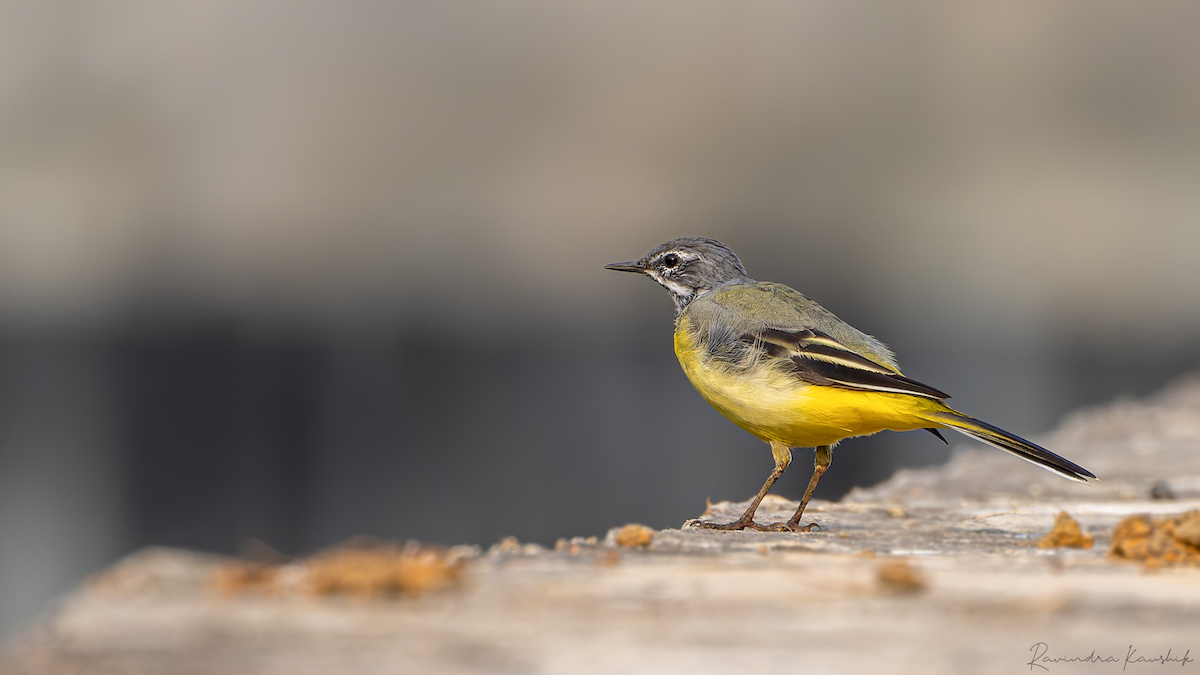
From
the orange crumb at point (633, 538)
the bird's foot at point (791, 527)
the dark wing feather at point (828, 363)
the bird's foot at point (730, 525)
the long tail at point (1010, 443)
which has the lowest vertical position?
the bird's foot at point (730, 525)

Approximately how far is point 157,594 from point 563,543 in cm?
149

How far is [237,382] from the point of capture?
12.2 metres

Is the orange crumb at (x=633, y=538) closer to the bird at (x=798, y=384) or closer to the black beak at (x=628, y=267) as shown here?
the bird at (x=798, y=384)

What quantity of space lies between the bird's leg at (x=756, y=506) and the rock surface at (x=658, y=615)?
81 cm

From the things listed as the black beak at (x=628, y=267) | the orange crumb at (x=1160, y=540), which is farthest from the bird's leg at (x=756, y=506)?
the black beak at (x=628, y=267)

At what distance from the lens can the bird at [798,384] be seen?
4.86 metres

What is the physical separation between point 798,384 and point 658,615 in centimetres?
240

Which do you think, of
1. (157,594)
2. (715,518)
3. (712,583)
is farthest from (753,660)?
(715,518)

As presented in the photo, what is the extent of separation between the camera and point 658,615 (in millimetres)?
2867

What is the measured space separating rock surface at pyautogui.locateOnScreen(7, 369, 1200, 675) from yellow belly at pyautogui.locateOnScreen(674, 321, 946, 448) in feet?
3.05

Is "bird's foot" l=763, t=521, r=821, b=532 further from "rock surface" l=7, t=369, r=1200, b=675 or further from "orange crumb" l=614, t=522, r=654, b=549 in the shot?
"orange crumb" l=614, t=522, r=654, b=549

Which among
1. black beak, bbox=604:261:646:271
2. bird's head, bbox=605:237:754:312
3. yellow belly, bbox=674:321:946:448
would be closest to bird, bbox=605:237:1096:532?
yellow belly, bbox=674:321:946:448

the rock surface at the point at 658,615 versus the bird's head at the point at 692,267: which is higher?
the bird's head at the point at 692,267

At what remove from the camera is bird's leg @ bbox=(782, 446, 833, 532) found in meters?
4.69
